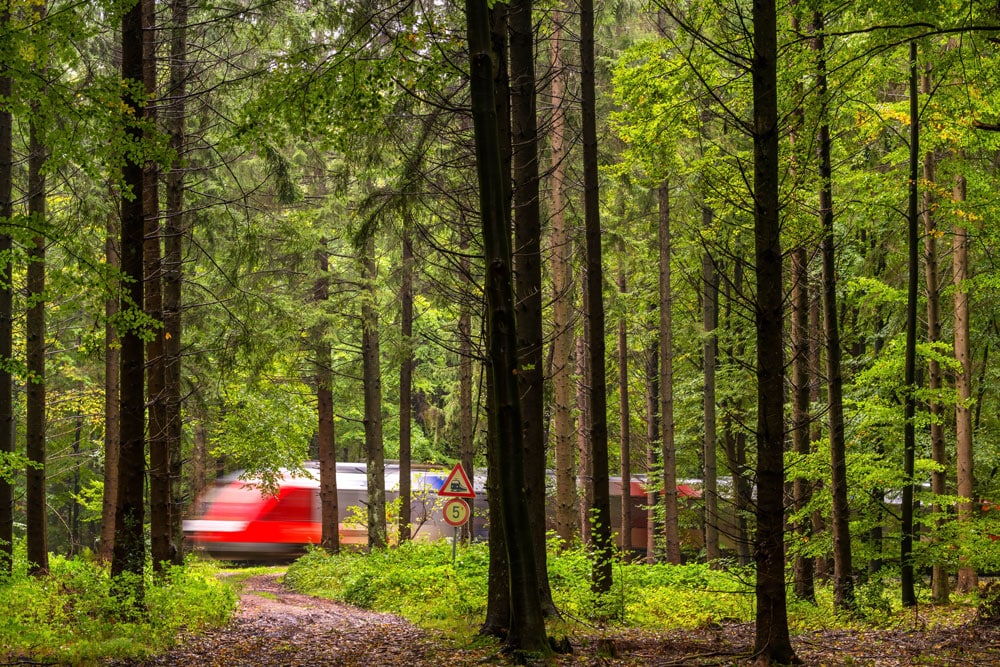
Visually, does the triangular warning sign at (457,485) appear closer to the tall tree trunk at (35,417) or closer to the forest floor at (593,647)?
the forest floor at (593,647)

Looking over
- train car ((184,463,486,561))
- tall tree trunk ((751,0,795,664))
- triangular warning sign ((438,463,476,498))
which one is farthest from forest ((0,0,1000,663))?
train car ((184,463,486,561))

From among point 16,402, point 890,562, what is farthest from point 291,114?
point 16,402

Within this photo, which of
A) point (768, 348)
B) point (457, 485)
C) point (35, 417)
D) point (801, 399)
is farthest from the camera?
point (457, 485)

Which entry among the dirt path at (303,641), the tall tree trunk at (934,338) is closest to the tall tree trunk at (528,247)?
the dirt path at (303,641)

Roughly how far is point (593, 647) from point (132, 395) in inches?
229

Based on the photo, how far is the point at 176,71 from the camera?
11.9m

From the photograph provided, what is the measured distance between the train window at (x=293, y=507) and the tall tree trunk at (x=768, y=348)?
76.4ft

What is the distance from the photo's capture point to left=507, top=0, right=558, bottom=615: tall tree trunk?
31.7 feet

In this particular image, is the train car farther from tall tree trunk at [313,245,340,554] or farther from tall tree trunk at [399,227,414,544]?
tall tree trunk at [313,245,340,554]

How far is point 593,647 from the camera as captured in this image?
8570 mm

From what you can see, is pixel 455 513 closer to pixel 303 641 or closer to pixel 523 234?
pixel 303 641

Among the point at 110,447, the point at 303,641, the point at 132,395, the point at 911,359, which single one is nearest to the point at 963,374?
the point at 911,359

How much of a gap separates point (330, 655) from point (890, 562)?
1015cm

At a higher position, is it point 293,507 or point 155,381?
point 155,381
